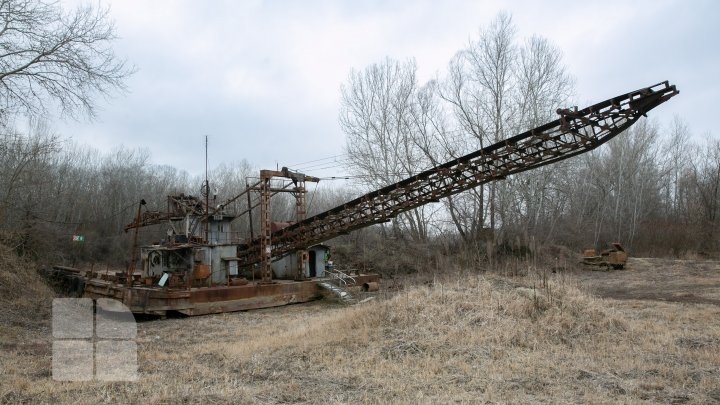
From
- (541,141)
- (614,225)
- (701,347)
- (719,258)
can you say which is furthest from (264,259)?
(614,225)

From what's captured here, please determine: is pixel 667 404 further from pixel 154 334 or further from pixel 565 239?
pixel 565 239

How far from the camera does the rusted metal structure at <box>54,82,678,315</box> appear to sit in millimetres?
13938

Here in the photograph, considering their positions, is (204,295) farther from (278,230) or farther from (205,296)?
(278,230)

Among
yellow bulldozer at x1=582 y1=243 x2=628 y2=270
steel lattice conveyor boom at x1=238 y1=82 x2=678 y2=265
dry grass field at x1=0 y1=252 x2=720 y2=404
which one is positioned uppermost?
steel lattice conveyor boom at x1=238 y1=82 x2=678 y2=265

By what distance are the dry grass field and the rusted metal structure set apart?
4.58 m

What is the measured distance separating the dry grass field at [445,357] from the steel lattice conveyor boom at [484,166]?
4601 mm

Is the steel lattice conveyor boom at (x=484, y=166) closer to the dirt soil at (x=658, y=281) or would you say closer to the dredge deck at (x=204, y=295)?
the dredge deck at (x=204, y=295)

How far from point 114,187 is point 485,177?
134 feet

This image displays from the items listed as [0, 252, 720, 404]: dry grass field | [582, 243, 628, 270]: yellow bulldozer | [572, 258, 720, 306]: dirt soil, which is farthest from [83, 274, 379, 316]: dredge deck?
[582, 243, 628, 270]: yellow bulldozer

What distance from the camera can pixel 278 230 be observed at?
21.0m

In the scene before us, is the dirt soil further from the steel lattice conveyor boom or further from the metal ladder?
the metal ladder

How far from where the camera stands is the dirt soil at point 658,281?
→ 47.4 ft

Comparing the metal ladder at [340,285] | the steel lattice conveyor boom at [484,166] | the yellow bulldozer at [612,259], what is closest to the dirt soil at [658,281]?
the yellow bulldozer at [612,259]

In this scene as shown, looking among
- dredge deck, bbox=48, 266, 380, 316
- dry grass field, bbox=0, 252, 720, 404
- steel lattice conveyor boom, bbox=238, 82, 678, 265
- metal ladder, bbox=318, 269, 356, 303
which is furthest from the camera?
metal ladder, bbox=318, 269, 356, 303
